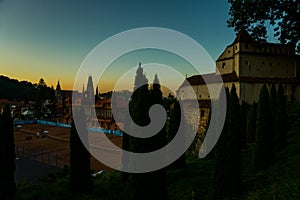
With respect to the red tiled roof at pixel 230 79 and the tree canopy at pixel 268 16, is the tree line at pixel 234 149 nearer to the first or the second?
the tree canopy at pixel 268 16

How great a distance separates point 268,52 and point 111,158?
2544 cm

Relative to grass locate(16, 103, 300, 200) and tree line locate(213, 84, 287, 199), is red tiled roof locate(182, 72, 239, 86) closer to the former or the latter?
grass locate(16, 103, 300, 200)

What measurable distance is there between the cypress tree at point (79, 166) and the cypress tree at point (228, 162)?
734cm

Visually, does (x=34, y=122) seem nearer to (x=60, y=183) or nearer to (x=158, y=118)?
(x=60, y=183)

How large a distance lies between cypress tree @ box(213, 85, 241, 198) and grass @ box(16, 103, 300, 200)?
565mm

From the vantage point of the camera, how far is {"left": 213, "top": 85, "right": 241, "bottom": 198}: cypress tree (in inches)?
362

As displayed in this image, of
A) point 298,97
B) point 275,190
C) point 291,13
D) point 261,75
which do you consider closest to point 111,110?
point 261,75

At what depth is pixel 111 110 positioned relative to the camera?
51.1 metres

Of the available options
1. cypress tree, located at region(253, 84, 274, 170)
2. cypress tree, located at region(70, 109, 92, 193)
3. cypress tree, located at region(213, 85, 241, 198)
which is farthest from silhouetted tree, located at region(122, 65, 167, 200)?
cypress tree, located at region(253, 84, 274, 170)

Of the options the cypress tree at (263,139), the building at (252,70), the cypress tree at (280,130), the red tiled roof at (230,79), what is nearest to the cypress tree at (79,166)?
the cypress tree at (263,139)

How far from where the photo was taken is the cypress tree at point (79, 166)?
41.6 ft

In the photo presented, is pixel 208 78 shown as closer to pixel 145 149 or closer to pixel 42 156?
pixel 42 156

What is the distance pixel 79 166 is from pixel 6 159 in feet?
13.6

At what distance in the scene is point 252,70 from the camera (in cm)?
2988
